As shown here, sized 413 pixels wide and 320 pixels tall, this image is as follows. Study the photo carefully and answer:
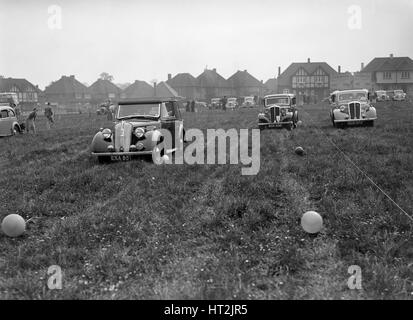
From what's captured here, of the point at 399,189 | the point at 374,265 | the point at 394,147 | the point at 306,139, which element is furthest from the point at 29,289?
the point at 306,139

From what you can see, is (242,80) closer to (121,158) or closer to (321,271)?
(121,158)

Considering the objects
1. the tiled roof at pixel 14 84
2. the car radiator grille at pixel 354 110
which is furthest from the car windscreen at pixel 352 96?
the tiled roof at pixel 14 84

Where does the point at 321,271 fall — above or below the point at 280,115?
below

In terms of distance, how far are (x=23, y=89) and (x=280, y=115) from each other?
73439 mm

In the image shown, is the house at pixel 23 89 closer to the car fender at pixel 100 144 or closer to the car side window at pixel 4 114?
the car side window at pixel 4 114

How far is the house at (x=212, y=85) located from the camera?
8100 cm

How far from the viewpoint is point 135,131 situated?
9.68 meters

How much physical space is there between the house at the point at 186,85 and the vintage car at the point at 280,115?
2414 inches

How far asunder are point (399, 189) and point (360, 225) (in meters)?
1.95

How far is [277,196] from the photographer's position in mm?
6238

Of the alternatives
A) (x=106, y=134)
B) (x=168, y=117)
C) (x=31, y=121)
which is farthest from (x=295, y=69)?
(x=106, y=134)

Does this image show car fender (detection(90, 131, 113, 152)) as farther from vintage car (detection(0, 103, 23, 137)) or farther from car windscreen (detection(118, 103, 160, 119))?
vintage car (detection(0, 103, 23, 137))
